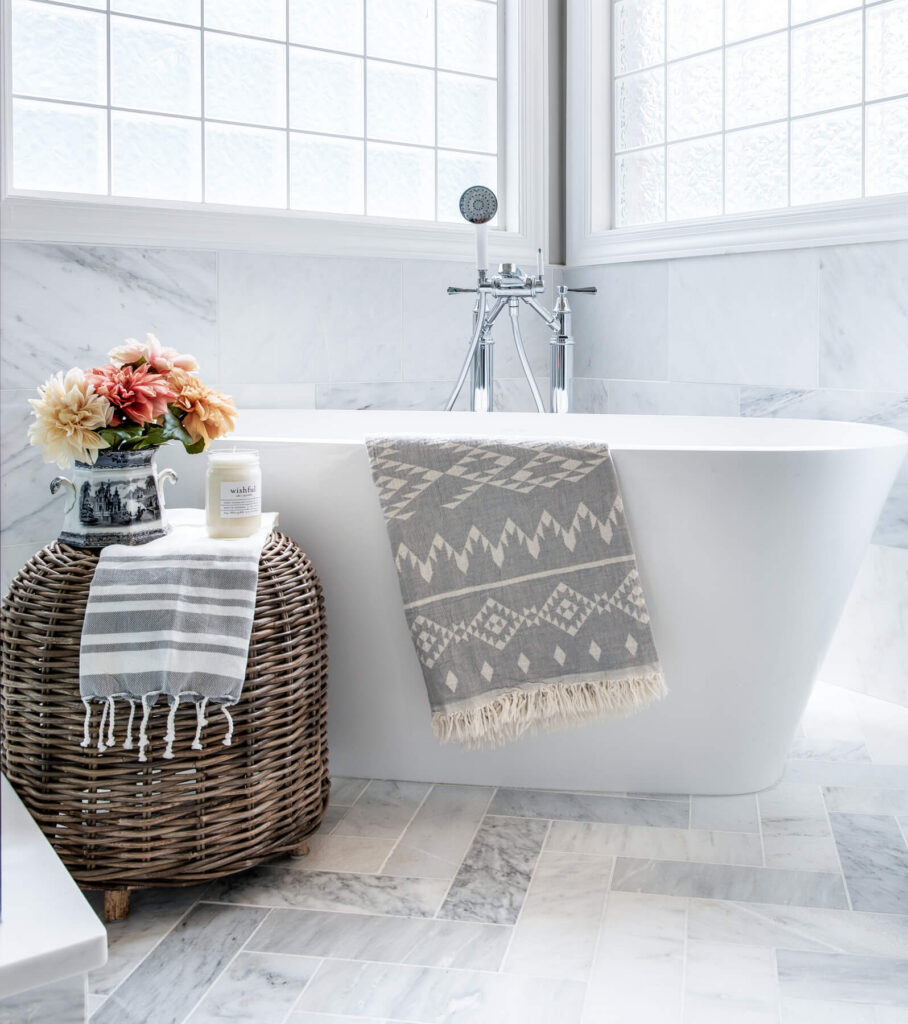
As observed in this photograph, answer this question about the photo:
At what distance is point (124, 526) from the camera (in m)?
1.87

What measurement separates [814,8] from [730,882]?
2.41 m

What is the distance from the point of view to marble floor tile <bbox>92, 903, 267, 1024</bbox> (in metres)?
1.50

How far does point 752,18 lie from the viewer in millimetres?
3229

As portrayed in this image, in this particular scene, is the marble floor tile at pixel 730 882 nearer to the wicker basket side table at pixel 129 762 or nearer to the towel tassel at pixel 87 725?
the wicker basket side table at pixel 129 762

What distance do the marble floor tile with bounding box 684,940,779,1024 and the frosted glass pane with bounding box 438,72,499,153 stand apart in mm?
2787

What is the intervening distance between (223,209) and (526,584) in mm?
1642

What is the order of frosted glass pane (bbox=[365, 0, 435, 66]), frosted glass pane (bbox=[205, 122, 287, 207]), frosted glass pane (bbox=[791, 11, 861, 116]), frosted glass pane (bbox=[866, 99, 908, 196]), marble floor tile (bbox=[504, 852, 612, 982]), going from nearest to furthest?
1. marble floor tile (bbox=[504, 852, 612, 982])
2. frosted glass pane (bbox=[866, 99, 908, 196])
3. frosted glass pane (bbox=[791, 11, 861, 116])
4. frosted glass pane (bbox=[205, 122, 287, 207])
5. frosted glass pane (bbox=[365, 0, 435, 66])

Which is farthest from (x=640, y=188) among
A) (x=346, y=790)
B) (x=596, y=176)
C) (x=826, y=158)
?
(x=346, y=790)

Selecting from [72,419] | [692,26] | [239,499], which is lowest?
[239,499]

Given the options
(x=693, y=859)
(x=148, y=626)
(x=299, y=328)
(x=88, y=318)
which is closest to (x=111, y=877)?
(x=148, y=626)

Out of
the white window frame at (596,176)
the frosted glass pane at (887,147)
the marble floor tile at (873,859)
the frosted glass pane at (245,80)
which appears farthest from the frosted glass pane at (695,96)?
the marble floor tile at (873,859)

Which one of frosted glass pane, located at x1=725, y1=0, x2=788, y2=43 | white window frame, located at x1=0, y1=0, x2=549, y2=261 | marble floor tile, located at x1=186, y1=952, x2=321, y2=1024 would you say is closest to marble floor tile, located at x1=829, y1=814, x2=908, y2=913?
marble floor tile, located at x1=186, y1=952, x2=321, y2=1024

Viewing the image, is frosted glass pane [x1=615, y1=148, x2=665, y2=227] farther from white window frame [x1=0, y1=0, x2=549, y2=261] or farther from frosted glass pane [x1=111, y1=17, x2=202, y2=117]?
frosted glass pane [x1=111, y1=17, x2=202, y2=117]

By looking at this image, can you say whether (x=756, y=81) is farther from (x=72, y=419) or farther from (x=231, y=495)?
(x=72, y=419)
